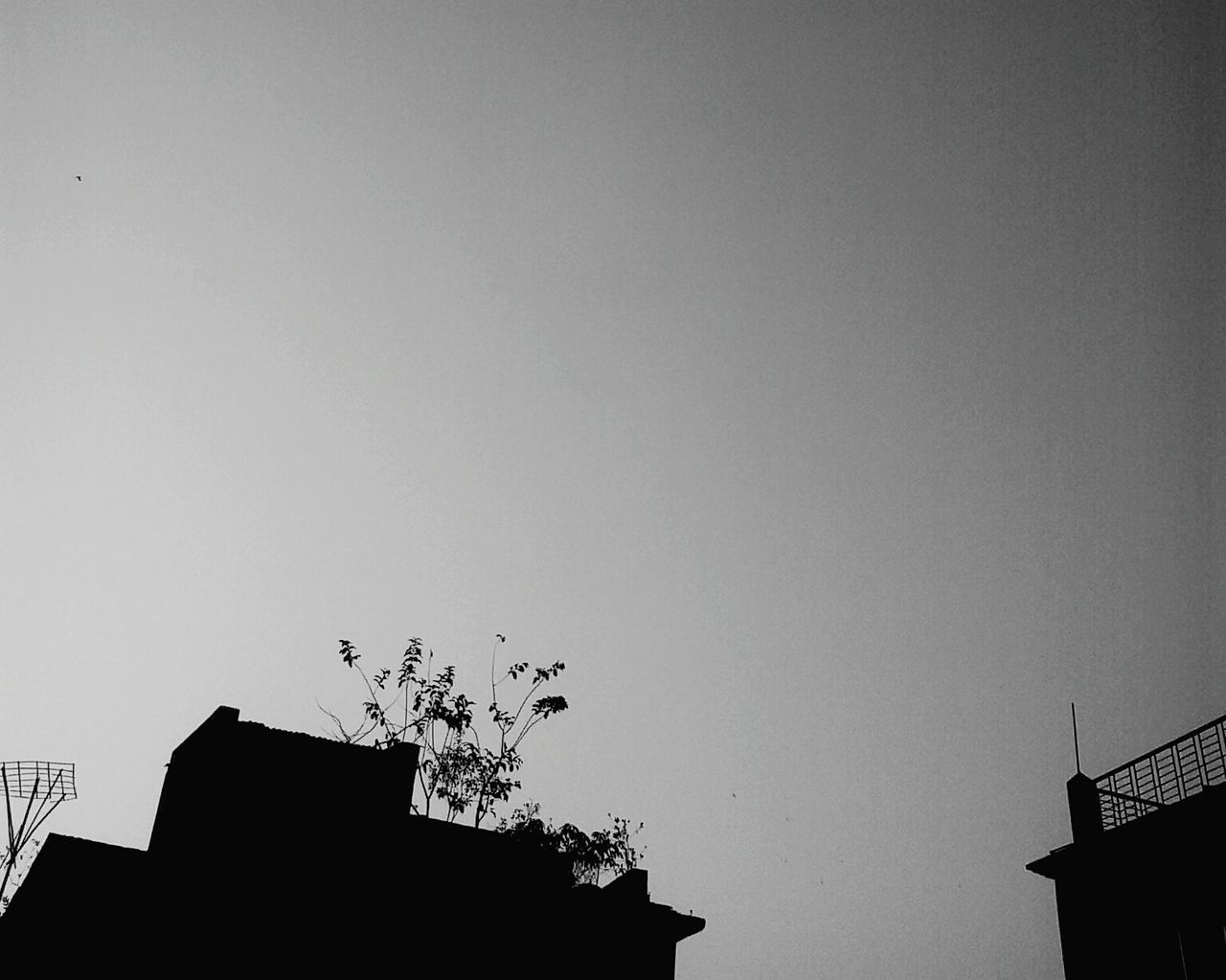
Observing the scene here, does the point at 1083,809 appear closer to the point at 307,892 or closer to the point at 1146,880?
the point at 1146,880

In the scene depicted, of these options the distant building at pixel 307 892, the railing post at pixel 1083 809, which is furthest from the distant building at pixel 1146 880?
the distant building at pixel 307 892

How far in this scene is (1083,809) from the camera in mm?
20844

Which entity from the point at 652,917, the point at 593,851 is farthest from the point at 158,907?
the point at 593,851

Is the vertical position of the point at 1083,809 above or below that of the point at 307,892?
above

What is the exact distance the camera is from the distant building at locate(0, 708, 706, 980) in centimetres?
2136

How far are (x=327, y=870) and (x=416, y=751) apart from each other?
408 cm

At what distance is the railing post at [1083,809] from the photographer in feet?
67.3

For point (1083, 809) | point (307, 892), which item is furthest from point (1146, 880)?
point (307, 892)

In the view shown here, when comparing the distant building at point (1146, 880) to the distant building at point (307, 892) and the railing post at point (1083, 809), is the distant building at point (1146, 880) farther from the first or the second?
the distant building at point (307, 892)

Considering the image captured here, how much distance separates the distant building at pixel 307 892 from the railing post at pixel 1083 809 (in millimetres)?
10541

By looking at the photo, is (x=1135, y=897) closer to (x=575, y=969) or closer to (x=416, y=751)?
(x=575, y=969)

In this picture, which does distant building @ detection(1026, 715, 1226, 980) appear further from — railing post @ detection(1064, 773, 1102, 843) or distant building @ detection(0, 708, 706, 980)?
distant building @ detection(0, 708, 706, 980)

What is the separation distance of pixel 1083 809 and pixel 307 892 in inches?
729

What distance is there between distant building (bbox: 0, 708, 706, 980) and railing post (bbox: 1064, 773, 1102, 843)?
34.6 ft
